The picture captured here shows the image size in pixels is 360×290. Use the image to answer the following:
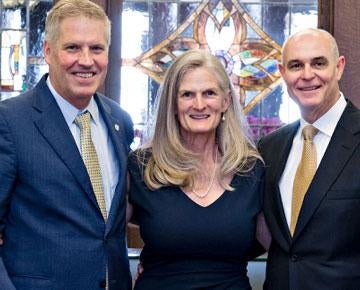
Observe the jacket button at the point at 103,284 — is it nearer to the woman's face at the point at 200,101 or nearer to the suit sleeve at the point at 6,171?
the suit sleeve at the point at 6,171

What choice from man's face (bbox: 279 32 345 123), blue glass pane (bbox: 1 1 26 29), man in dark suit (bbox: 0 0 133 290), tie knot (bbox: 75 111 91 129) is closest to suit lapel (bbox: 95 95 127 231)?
man in dark suit (bbox: 0 0 133 290)

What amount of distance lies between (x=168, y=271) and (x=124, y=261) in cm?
14

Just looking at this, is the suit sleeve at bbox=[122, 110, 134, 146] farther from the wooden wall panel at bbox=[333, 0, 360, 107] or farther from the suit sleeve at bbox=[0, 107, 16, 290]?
the wooden wall panel at bbox=[333, 0, 360, 107]

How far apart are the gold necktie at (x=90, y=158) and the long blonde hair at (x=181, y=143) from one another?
231mm

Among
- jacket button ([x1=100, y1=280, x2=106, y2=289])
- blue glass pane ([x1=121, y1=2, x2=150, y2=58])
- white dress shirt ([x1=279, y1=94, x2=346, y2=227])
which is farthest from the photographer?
blue glass pane ([x1=121, y1=2, x2=150, y2=58])

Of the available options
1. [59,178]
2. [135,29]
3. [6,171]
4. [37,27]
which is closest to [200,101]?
[59,178]

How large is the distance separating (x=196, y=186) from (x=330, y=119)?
44 centimetres

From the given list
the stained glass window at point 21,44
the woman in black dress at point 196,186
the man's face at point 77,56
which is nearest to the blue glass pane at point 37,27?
the stained glass window at point 21,44

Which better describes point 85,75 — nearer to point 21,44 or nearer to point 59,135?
point 59,135

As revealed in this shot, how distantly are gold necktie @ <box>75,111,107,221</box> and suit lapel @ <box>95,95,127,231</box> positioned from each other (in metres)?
0.04

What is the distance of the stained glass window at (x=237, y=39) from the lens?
112 inches

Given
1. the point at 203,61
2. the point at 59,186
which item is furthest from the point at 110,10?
the point at 59,186

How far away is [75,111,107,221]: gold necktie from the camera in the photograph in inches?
73.0

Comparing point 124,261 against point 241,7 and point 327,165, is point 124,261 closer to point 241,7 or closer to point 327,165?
point 327,165
